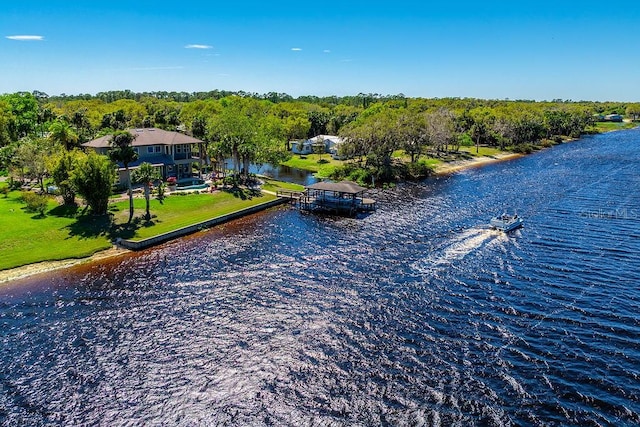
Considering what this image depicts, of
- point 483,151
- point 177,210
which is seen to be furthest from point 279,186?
point 483,151

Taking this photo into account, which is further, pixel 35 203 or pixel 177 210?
pixel 177 210

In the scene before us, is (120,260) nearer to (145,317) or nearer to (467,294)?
(145,317)

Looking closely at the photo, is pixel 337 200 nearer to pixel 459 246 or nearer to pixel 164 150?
pixel 459 246

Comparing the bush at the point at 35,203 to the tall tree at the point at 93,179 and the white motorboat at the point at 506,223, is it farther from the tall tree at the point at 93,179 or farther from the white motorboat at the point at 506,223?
the white motorboat at the point at 506,223

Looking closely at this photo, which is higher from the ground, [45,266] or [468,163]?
[468,163]

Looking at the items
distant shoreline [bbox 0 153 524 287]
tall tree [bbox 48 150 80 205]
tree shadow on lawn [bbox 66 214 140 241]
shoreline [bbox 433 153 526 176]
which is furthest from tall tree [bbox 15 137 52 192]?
shoreline [bbox 433 153 526 176]

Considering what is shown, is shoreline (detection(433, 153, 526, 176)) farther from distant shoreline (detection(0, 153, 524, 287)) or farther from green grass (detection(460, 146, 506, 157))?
distant shoreline (detection(0, 153, 524, 287))
